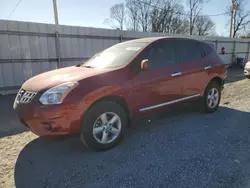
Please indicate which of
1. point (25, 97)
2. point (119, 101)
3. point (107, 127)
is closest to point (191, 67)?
point (119, 101)

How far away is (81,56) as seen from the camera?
8617mm

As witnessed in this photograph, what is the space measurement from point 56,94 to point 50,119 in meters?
0.34

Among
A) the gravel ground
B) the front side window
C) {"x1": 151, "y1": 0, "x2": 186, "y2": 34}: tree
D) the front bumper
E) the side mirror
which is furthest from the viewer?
{"x1": 151, "y1": 0, "x2": 186, "y2": 34}: tree

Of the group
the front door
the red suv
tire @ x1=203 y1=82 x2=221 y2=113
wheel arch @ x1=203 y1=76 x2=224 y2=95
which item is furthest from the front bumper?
wheel arch @ x1=203 y1=76 x2=224 y2=95

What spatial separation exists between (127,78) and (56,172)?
1.68 m

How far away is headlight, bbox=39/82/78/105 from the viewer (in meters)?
2.72

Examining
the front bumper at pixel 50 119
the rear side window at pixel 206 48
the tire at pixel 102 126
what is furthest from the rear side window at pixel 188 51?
the front bumper at pixel 50 119

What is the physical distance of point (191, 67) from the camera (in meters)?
4.29

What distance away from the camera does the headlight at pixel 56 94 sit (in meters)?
2.72

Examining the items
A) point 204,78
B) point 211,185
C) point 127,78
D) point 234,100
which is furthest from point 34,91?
point 234,100

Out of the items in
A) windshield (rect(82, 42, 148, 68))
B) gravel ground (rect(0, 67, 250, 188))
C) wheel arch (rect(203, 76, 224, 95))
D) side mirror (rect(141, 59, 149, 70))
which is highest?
windshield (rect(82, 42, 148, 68))

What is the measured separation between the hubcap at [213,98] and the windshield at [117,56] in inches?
85.3

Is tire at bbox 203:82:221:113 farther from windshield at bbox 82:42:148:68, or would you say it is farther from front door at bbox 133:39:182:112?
windshield at bbox 82:42:148:68

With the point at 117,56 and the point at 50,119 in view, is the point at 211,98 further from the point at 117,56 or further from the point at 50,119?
the point at 50,119
